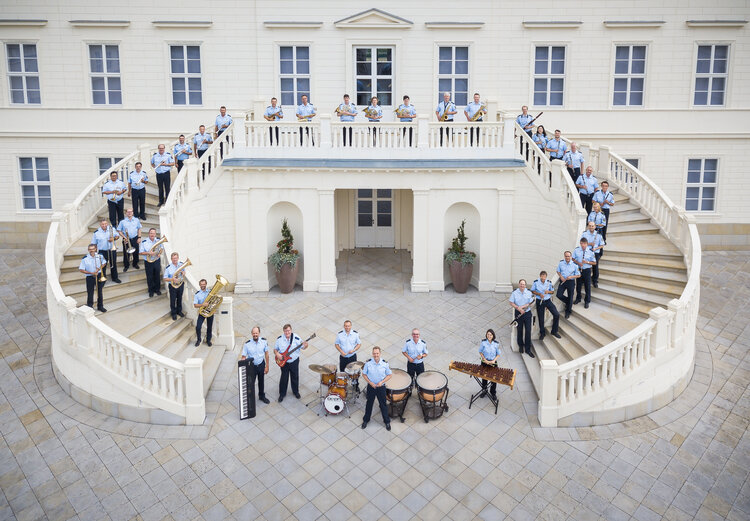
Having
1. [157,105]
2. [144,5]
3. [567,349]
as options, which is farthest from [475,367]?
[144,5]

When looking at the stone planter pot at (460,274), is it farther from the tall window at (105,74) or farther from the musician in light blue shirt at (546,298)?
the tall window at (105,74)

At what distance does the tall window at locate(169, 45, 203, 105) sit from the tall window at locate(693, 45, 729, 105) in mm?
16547

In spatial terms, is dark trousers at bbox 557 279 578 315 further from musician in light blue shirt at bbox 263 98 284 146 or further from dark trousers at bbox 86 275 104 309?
dark trousers at bbox 86 275 104 309

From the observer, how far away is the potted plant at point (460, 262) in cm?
2048

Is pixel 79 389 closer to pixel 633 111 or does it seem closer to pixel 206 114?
pixel 206 114

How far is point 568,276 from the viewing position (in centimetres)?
1579

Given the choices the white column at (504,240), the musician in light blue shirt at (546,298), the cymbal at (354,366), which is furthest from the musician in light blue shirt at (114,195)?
the musician in light blue shirt at (546,298)

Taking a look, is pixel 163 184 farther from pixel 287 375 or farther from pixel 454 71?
pixel 454 71

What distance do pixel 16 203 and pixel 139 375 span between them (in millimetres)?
13446

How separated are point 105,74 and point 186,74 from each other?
2.69 metres

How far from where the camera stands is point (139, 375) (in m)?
13.6

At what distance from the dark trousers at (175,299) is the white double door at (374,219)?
937 centimetres

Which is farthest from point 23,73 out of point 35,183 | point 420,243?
point 420,243

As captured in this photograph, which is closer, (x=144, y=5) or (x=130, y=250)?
(x=130, y=250)
